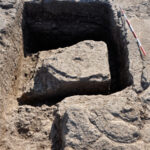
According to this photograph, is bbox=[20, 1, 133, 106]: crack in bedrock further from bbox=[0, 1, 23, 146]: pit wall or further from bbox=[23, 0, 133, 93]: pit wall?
bbox=[0, 1, 23, 146]: pit wall

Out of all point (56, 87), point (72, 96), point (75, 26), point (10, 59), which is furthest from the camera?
point (75, 26)

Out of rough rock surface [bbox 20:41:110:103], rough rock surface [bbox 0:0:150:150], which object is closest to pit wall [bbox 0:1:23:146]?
rough rock surface [bbox 0:0:150:150]

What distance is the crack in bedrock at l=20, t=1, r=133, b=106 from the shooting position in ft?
7.50

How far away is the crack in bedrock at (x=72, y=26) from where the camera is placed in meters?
2.29

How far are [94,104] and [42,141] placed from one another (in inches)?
16.7

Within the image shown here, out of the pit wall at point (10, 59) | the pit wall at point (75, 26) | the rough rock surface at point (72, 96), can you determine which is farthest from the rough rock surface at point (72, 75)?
the pit wall at point (75, 26)

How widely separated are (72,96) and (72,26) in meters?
0.93

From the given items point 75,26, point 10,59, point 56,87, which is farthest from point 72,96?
point 75,26

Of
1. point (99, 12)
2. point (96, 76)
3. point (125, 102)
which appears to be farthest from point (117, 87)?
point (99, 12)

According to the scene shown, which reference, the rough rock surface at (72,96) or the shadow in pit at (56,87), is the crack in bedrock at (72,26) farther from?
the shadow in pit at (56,87)

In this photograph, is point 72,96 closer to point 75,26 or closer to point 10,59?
point 10,59

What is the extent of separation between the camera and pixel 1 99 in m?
1.79

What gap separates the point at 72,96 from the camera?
179 cm

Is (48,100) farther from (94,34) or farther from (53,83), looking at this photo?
(94,34)
